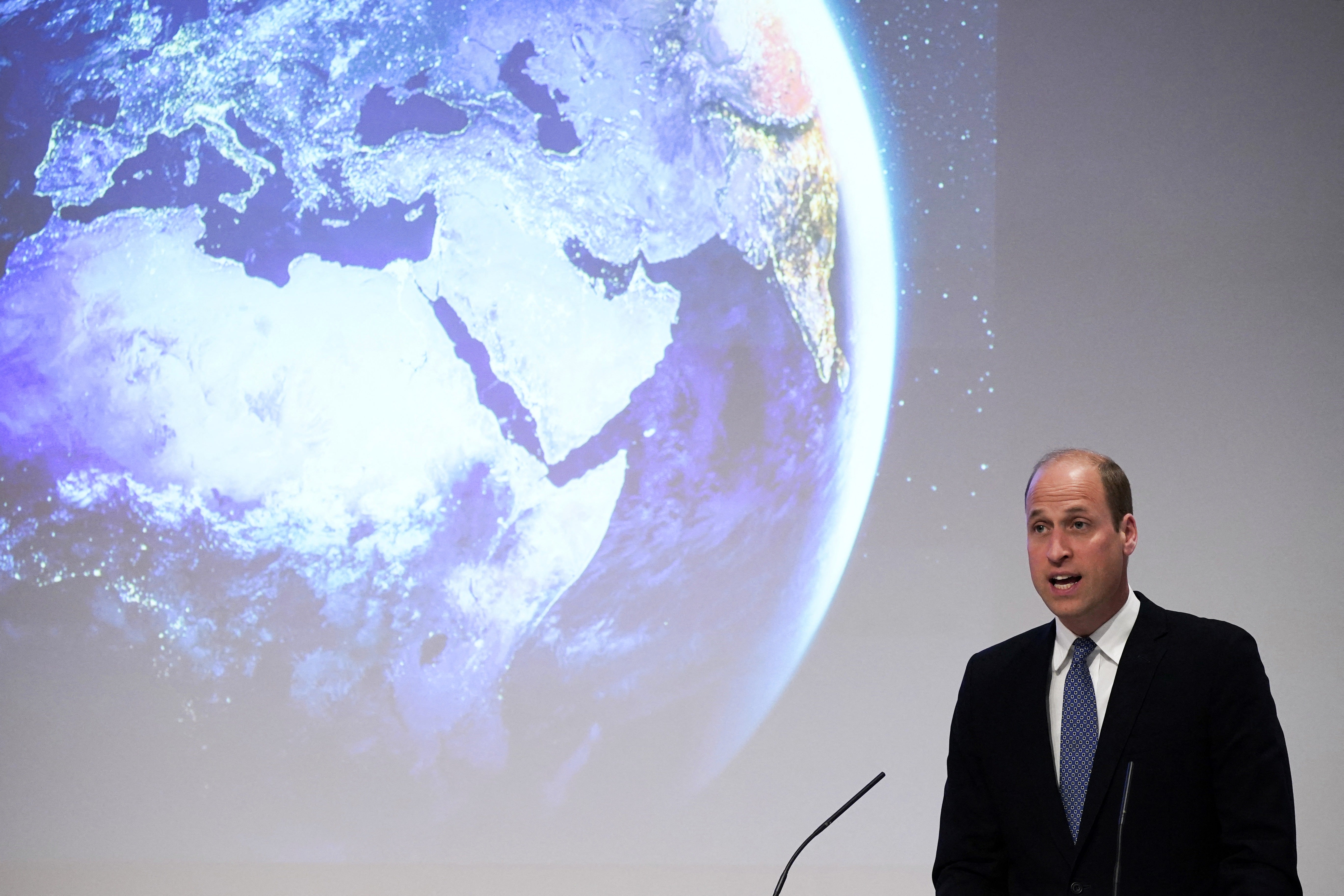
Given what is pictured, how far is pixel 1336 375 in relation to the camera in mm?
3355

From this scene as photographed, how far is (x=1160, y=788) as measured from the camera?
1462 millimetres

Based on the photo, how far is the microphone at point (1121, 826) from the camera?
143 centimetres

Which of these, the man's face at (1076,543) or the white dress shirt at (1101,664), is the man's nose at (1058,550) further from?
the white dress shirt at (1101,664)

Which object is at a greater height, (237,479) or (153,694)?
(237,479)

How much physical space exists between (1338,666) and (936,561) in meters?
1.21

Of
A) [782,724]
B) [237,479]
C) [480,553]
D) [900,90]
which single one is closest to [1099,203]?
[900,90]

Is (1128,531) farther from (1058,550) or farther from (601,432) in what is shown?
(601,432)

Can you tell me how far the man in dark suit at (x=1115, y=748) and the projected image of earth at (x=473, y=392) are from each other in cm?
172

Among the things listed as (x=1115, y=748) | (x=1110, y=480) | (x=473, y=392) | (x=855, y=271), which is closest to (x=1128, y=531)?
(x=1110, y=480)

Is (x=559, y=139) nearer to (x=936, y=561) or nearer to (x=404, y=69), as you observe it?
(x=404, y=69)

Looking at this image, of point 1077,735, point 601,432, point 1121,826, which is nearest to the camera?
point 1121,826

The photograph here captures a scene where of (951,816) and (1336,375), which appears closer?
(951,816)

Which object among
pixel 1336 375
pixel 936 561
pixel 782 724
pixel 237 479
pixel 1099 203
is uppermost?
pixel 1099 203

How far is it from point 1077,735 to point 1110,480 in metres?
0.35
